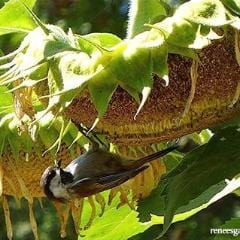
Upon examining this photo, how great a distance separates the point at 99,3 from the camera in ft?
11.1

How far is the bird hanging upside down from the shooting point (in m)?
1.53

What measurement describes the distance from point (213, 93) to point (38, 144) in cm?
57

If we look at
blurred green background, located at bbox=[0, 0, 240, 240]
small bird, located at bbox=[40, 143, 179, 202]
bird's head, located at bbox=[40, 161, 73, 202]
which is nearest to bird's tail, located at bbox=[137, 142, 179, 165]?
small bird, located at bbox=[40, 143, 179, 202]

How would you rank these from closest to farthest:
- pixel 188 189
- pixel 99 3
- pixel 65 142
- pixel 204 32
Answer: pixel 204 32, pixel 188 189, pixel 65 142, pixel 99 3

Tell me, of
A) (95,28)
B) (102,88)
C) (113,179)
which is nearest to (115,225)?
(113,179)

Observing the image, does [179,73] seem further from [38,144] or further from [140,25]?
[38,144]

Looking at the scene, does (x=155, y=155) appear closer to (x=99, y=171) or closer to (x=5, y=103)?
(x=99, y=171)

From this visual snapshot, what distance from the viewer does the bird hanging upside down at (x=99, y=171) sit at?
153 cm

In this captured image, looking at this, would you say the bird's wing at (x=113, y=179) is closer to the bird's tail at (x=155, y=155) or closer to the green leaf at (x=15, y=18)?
the bird's tail at (x=155, y=155)

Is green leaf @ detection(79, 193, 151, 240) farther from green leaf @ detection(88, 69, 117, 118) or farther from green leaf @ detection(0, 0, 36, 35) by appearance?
green leaf @ detection(88, 69, 117, 118)

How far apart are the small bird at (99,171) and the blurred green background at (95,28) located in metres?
1.49

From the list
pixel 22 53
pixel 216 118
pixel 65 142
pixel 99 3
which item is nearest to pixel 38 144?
pixel 65 142

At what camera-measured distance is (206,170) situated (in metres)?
1.55

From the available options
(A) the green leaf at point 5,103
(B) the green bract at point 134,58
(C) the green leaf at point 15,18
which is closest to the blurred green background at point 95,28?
(A) the green leaf at point 5,103
